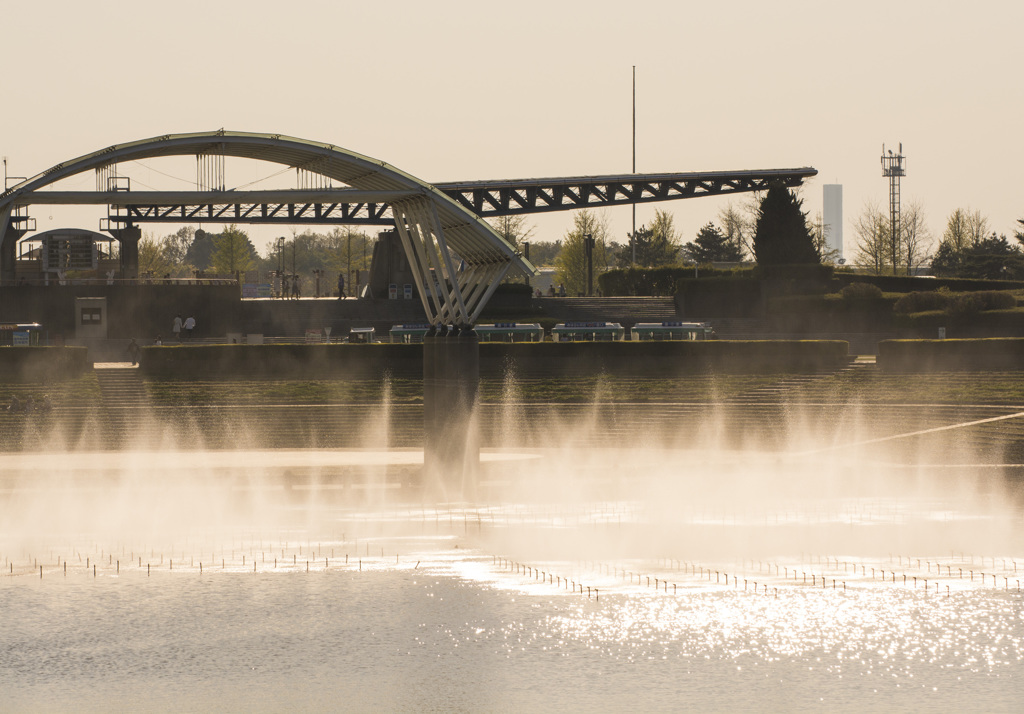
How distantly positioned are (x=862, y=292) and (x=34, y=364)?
48533 millimetres

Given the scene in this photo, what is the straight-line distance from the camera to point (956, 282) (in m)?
87.0

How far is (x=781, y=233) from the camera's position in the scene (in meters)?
89.4

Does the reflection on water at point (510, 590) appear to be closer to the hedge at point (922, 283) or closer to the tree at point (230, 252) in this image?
the hedge at point (922, 283)

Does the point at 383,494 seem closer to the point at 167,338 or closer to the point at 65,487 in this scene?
the point at 65,487

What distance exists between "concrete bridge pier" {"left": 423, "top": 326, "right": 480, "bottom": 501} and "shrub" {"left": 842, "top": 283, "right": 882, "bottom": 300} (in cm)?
4355

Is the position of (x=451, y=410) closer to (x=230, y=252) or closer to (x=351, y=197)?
(x=351, y=197)

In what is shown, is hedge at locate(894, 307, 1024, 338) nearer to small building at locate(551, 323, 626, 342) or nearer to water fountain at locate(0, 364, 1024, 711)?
small building at locate(551, 323, 626, 342)

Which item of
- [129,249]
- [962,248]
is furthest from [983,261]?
[129,249]

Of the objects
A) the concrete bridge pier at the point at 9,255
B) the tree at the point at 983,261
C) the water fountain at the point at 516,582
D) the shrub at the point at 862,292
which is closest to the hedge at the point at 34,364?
the water fountain at the point at 516,582

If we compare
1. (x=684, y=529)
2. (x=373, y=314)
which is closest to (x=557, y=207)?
(x=373, y=314)

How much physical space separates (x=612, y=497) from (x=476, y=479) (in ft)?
15.4

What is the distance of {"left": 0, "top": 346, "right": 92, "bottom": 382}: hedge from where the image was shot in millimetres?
58000

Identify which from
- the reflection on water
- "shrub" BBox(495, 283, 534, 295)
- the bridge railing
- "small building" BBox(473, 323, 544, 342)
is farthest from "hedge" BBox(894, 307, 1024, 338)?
the bridge railing

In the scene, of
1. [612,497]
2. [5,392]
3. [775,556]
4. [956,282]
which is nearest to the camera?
[775,556]
